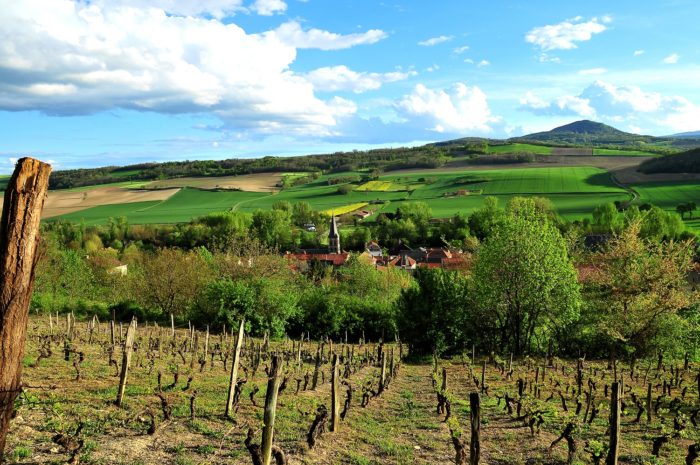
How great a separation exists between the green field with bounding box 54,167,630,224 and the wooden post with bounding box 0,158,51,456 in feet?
380

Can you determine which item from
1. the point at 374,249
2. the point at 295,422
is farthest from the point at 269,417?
the point at 374,249

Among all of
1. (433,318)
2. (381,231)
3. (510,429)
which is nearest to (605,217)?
(381,231)

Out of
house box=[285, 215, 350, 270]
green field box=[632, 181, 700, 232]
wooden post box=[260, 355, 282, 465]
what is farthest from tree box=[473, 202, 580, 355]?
green field box=[632, 181, 700, 232]

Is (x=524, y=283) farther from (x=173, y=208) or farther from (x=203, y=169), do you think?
(x=203, y=169)

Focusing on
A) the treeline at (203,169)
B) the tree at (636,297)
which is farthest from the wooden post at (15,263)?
the treeline at (203,169)

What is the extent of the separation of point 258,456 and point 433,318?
2785 centimetres

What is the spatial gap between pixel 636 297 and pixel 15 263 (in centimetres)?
3379

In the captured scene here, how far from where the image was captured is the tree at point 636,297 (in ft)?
98.9

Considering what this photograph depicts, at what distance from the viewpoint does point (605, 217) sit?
9900 centimetres

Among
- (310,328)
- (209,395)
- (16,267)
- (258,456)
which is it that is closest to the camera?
(16,267)

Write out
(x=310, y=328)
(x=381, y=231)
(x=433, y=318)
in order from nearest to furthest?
(x=433, y=318) < (x=310, y=328) < (x=381, y=231)

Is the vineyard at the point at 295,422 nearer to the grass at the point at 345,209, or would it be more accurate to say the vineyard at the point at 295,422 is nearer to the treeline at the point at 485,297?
the treeline at the point at 485,297

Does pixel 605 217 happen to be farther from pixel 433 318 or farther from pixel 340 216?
pixel 433 318

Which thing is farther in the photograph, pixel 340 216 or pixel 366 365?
pixel 340 216
